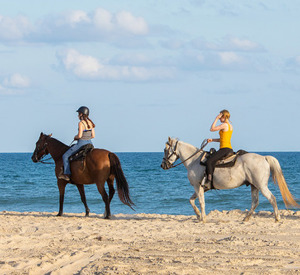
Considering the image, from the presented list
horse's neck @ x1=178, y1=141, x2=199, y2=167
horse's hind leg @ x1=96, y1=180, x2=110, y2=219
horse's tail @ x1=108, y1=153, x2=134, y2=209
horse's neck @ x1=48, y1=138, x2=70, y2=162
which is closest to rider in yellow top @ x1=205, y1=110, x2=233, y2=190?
horse's neck @ x1=178, y1=141, x2=199, y2=167

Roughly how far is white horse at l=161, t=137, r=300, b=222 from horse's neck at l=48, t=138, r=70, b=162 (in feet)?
8.67

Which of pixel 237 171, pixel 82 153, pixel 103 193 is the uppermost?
pixel 82 153

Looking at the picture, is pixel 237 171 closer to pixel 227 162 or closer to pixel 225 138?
pixel 227 162

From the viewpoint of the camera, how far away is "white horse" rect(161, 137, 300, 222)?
11706 mm

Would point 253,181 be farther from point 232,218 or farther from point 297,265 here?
point 297,265

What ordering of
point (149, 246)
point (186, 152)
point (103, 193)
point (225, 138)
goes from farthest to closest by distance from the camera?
point (103, 193), point (186, 152), point (225, 138), point (149, 246)

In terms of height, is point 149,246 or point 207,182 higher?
point 207,182

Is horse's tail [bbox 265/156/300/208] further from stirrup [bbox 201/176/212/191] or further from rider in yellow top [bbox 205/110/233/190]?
stirrup [bbox 201/176/212/191]

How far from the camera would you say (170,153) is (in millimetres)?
12188

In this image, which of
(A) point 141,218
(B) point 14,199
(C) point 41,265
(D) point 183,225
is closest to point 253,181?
(D) point 183,225

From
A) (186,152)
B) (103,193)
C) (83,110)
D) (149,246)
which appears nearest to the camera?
(149,246)

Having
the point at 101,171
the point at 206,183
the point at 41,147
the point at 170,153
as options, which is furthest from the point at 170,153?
the point at 41,147

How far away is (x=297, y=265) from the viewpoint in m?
7.57

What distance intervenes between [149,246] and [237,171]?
3327 millimetres
